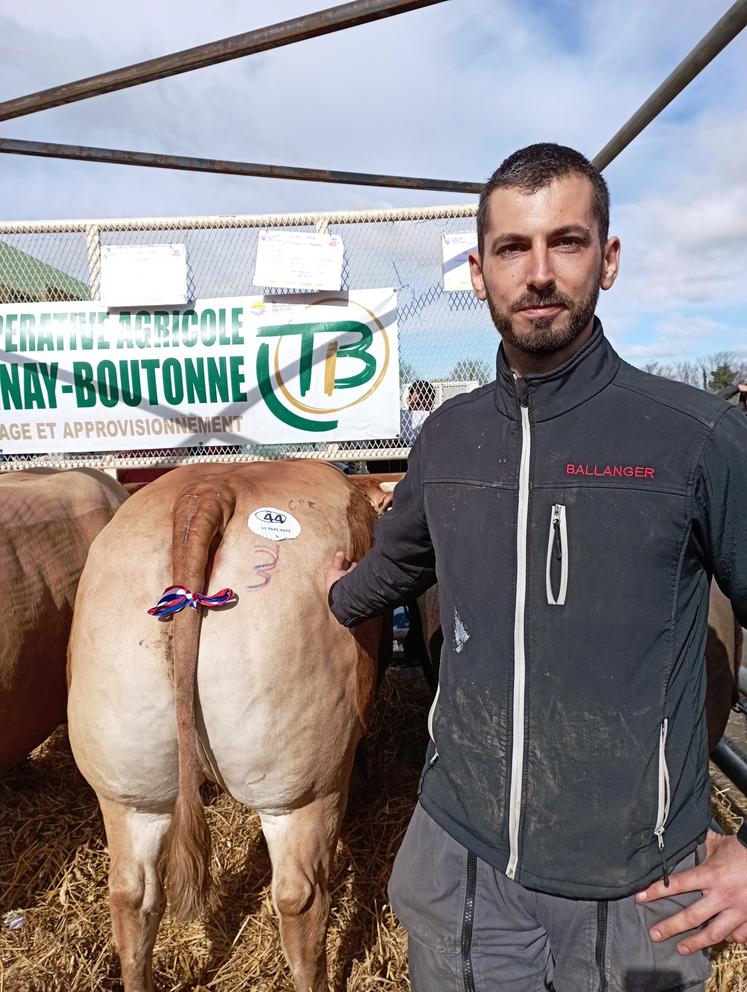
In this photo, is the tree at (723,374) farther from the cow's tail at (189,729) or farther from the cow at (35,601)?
the cow's tail at (189,729)

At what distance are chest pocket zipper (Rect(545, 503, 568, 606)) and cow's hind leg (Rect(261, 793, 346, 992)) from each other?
1.04 m

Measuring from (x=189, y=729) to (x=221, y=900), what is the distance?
5.13 feet

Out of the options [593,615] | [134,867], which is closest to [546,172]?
[593,615]

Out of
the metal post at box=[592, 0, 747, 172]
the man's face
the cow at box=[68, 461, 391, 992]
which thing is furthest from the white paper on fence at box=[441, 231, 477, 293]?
the man's face

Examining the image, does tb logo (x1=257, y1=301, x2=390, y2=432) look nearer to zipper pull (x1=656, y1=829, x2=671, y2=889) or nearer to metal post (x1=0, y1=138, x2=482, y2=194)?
metal post (x1=0, y1=138, x2=482, y2=194)

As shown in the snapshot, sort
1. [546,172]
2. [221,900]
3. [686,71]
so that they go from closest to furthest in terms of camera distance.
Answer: [546,172]
[686,71]
[221,900]

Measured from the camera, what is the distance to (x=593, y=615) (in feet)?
4.16

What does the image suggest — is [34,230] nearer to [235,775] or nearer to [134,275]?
[134,275]

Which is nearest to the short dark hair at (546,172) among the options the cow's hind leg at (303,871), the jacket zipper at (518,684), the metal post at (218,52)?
the jacket zipper at (518,684)

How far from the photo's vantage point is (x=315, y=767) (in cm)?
186

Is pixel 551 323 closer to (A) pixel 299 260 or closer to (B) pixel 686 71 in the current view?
(B) pixel 686 71

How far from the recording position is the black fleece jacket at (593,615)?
1.25 metres

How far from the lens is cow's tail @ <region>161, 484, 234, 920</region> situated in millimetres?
1701

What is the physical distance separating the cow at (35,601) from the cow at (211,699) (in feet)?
1.80
